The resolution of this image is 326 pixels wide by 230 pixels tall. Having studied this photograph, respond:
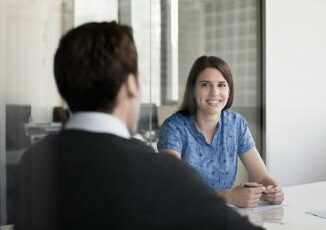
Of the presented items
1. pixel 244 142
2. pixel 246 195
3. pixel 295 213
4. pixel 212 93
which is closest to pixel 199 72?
pixel 212 93

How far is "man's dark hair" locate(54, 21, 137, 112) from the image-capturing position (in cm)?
78

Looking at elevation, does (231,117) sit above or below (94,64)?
below

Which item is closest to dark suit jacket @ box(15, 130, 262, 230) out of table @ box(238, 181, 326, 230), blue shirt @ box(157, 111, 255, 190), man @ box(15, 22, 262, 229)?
man @ box(15, 22, 262, 229)

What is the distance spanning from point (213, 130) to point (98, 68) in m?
1.06

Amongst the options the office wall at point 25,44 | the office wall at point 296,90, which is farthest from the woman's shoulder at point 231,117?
the office wall at point 296,90

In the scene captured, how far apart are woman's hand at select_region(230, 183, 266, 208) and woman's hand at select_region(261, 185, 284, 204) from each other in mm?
33

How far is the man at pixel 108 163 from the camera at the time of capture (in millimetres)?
744

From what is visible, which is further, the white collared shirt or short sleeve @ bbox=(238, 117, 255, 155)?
short sleeve @ bbox=(238, 117, 255, 155)

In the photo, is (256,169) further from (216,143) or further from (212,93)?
(212,93)

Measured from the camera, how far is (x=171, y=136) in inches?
68.4

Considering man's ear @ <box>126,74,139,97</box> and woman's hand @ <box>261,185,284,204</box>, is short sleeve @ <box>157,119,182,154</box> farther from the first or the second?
man's ear @ <box>126,74,139,97</box>

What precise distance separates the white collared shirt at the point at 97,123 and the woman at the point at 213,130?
88 centimetres

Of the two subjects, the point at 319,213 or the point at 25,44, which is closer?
the point at 319,213

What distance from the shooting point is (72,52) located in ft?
2.56
